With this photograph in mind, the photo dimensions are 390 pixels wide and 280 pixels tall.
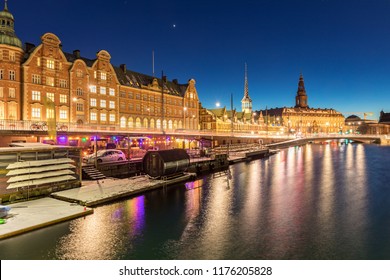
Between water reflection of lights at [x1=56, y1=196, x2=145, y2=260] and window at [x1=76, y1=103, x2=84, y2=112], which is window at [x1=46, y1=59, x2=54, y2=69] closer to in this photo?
window at [x1=76, y1=103, x2=84, y2=112]

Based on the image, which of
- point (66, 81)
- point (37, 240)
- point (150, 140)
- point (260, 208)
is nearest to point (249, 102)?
point (150, 140)

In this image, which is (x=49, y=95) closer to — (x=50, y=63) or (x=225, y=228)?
(x=50, y=63)

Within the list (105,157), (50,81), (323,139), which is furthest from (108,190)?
(323,139)

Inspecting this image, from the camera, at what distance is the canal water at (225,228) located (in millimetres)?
16609

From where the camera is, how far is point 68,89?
57.4 meters

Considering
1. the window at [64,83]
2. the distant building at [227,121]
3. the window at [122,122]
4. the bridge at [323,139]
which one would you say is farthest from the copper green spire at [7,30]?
the bridge at [323,139]

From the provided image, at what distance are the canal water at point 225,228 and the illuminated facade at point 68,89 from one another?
19.5 m

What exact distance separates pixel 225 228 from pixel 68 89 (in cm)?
4923

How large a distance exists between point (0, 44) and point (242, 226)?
51.0m

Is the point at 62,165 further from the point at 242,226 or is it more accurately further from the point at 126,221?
the point at 242,226

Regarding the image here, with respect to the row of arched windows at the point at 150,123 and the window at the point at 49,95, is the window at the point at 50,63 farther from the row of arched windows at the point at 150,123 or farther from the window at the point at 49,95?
the row of arched windows at the point at 150,123

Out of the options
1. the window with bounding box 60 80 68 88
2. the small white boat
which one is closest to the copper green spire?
the window with bounding box 60 80 68 88

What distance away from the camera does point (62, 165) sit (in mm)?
27844
